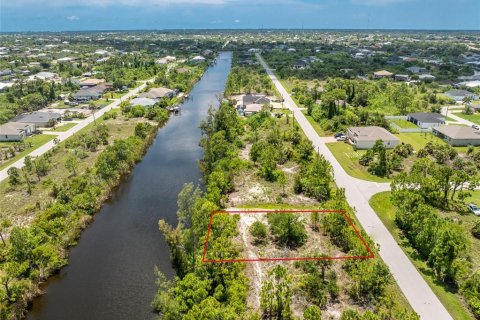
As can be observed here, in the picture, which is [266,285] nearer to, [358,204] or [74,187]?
[358,204]

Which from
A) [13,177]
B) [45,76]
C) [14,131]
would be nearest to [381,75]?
[14,131]

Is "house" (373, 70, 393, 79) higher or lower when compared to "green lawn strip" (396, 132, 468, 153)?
higher

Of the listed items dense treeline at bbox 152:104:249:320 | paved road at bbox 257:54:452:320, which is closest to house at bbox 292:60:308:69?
paved road at bbox 257:54:452:320

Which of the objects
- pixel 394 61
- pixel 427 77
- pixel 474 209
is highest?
pixel 394 61

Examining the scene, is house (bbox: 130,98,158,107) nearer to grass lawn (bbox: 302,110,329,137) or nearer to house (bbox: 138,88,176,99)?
house (bbox: 138,88,176,99)

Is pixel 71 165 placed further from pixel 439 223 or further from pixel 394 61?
pixel 394 61

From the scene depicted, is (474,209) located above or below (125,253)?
above
